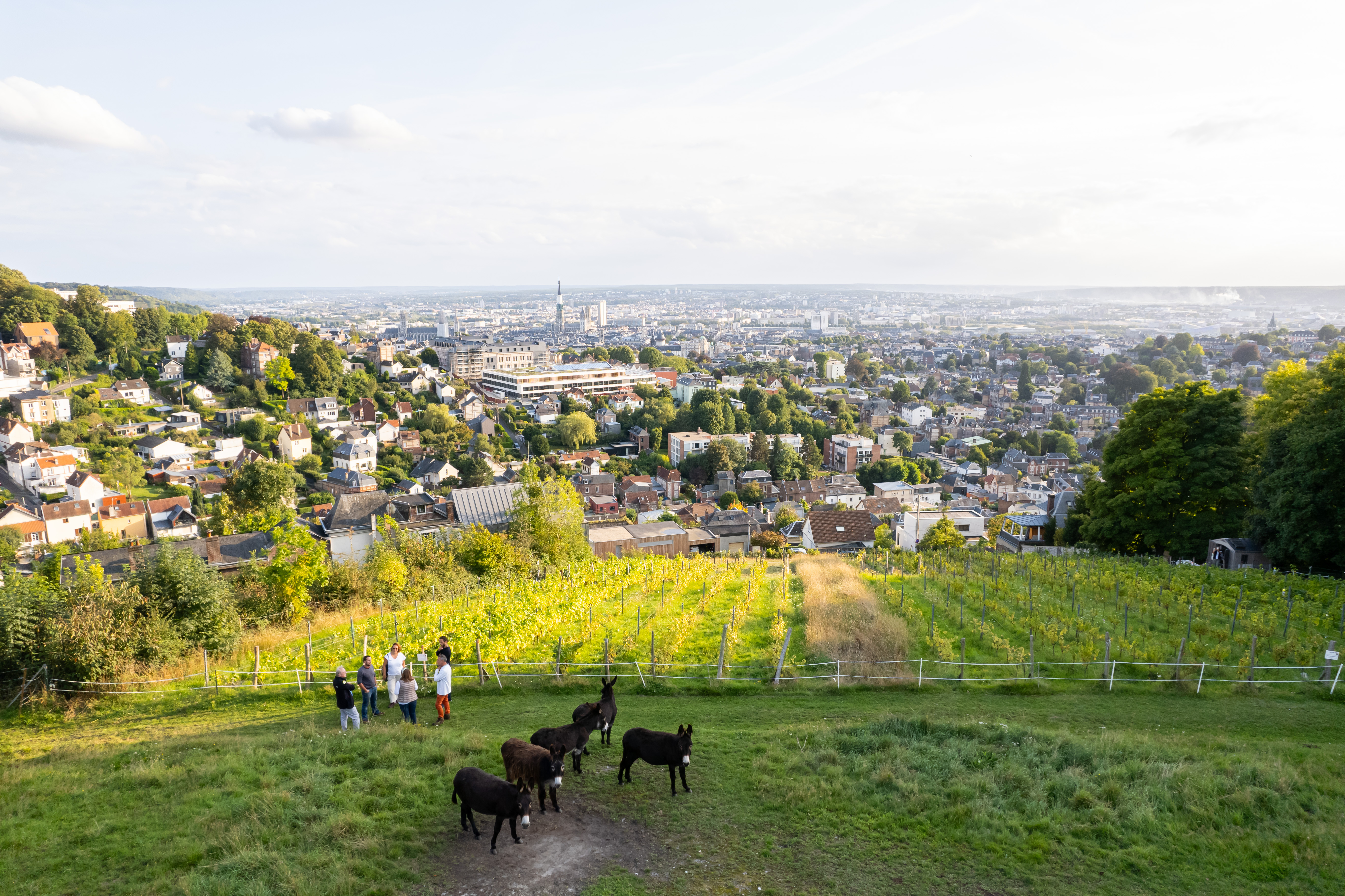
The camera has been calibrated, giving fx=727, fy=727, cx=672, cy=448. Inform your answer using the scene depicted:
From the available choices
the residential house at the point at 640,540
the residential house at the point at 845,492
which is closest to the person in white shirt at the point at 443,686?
the residential house at the point at 640,540

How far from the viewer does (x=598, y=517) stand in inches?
1933

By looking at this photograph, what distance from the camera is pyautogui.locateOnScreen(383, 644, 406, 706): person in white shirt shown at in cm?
996

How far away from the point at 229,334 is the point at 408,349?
58.1 meters

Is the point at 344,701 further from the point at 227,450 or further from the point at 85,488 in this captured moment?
the point at 227,450

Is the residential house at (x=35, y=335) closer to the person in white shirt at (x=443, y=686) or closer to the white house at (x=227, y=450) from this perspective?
the white house at (x=227, y=450)

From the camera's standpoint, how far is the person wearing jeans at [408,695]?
9648 mm

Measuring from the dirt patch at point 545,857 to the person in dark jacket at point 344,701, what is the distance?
3.02 meters

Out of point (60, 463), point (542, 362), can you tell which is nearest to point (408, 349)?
point (542, 362)

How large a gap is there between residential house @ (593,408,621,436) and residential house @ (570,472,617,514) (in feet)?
65.3

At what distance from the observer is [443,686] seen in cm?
981

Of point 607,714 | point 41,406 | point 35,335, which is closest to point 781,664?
point 607,714

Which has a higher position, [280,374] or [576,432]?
[280,374]

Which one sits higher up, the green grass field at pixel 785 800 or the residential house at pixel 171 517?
the green grass field at pixel 785 800

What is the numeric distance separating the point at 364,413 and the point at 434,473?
57.3 feet
